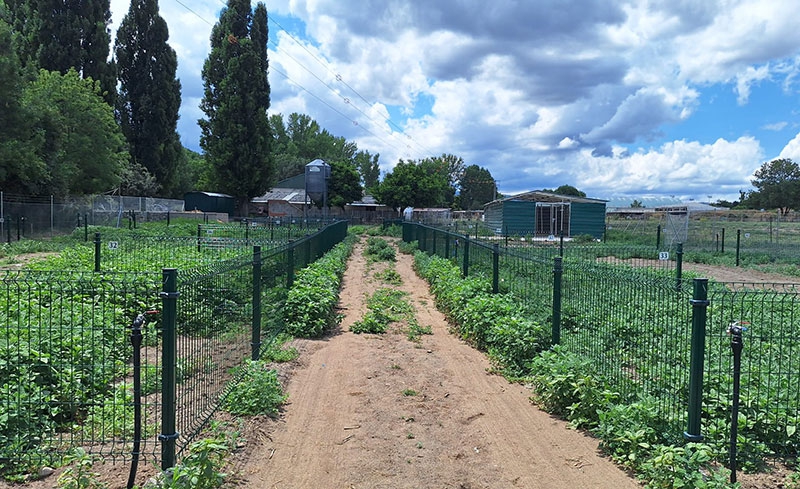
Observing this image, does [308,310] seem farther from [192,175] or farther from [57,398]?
[192,175]

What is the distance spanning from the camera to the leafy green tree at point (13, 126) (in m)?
23.6

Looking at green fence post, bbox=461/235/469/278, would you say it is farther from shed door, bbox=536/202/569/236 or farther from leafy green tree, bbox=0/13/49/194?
shed door, bbox=536/202/569/236

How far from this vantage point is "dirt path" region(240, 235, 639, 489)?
13.9 ft

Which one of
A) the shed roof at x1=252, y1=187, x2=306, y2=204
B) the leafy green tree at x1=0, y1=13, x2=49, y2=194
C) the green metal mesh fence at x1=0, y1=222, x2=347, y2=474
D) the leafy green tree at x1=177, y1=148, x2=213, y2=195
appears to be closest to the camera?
the green metal mesh fence at x1=0, y1=222, x2=347, y2=474

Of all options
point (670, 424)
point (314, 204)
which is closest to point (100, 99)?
point (314, 204)

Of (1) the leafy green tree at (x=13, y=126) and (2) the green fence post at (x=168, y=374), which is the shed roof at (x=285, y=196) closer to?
(1) the leafy green tree at (x=13, y=126)

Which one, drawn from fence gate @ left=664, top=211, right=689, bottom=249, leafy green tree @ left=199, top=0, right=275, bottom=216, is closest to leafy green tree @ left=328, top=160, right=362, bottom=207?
leafy green tree @ left=199, top=0, right=275, bottom=216

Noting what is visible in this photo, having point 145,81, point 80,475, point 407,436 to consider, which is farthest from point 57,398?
point 145,81

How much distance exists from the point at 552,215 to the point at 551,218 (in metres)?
0.20

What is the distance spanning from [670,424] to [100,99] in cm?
3686

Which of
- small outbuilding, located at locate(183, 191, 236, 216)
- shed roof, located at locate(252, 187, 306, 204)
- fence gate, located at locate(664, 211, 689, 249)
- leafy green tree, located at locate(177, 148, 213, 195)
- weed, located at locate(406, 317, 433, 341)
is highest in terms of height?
leafy green tree, located at locate(177, 148, 213, 195)

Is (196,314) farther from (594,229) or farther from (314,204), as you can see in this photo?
(314,204)

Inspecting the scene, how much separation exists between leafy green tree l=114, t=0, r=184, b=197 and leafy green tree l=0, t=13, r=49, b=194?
23.5 m

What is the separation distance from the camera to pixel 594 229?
36.2 metres
